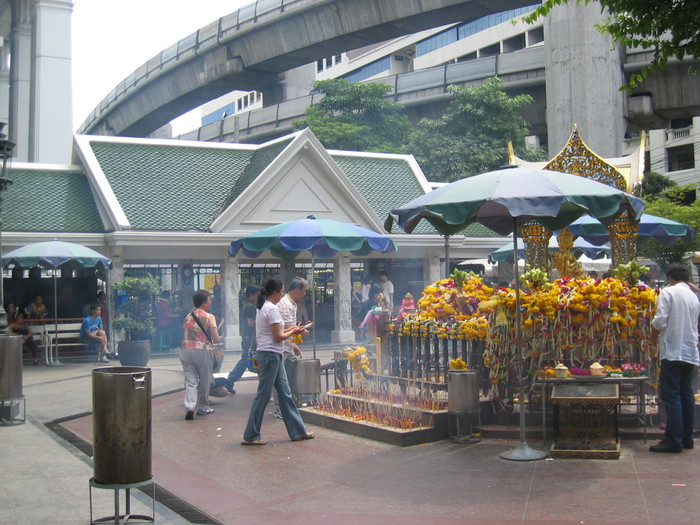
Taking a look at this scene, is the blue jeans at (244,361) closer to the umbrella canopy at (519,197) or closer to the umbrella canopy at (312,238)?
the umbrella canopy at (312,238)

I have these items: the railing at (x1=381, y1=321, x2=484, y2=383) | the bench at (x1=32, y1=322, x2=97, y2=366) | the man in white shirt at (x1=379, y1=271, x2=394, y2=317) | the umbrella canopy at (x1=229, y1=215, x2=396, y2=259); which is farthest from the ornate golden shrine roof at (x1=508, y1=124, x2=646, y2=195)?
the bench at (x1=32, y1=322, x2=97, y2=366)

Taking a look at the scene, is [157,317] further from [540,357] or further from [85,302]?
[540,357]

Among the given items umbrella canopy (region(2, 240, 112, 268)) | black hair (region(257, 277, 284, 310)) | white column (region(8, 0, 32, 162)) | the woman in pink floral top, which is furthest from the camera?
white column (region(8, 0, 32, 162))

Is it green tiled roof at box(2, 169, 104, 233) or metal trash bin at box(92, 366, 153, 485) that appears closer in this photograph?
metal trash bin at box(92, 366, 153, 485)

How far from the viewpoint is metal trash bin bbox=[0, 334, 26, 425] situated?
10430 mm

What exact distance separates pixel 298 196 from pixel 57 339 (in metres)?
7.77

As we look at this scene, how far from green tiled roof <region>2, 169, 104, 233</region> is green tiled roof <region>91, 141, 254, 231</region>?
3.04 ft

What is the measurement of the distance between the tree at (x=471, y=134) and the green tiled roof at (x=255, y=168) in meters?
11.7

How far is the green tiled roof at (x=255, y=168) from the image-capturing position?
23.2 metres

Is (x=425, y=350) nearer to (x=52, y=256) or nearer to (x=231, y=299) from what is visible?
(x=52, y=256)

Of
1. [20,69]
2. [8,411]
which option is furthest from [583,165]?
[20,69]

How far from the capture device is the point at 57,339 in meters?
→ 19.3

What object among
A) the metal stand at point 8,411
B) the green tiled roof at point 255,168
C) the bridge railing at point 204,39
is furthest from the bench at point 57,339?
the bridge railing at point 204,39

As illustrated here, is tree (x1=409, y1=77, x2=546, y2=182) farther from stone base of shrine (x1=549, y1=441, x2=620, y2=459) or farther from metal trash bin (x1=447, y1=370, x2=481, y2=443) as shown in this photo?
Answer: stone base of shrine (x1=549, y1=441, x2=620, y2=459)
